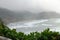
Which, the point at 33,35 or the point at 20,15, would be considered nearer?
the point at 33,35

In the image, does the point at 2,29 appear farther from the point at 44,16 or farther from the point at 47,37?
the point at 44,16

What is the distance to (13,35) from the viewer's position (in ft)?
14.7

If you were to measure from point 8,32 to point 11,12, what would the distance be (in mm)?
6528

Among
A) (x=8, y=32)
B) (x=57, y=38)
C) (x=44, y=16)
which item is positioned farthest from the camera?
(x=44, y=16)

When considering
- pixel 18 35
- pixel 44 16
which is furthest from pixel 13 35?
pixel 44 16

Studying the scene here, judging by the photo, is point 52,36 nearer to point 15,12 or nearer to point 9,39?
point 9,39

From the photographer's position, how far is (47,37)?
4344 millimetres

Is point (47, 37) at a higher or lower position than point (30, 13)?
lower

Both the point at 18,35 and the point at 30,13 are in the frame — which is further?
the point at 30,13

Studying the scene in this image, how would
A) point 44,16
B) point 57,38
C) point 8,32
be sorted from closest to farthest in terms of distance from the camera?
point 57,38
point 8,32
point 44,16

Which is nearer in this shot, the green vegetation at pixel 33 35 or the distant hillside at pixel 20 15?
the green vegetation at pixel 33 35

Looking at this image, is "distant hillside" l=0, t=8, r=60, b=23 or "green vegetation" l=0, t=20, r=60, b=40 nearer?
"green vegetation" l=0, t=20, r=60, b=40

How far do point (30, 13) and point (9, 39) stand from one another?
6.74 m

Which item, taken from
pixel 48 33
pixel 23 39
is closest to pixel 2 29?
pixel 23 39
